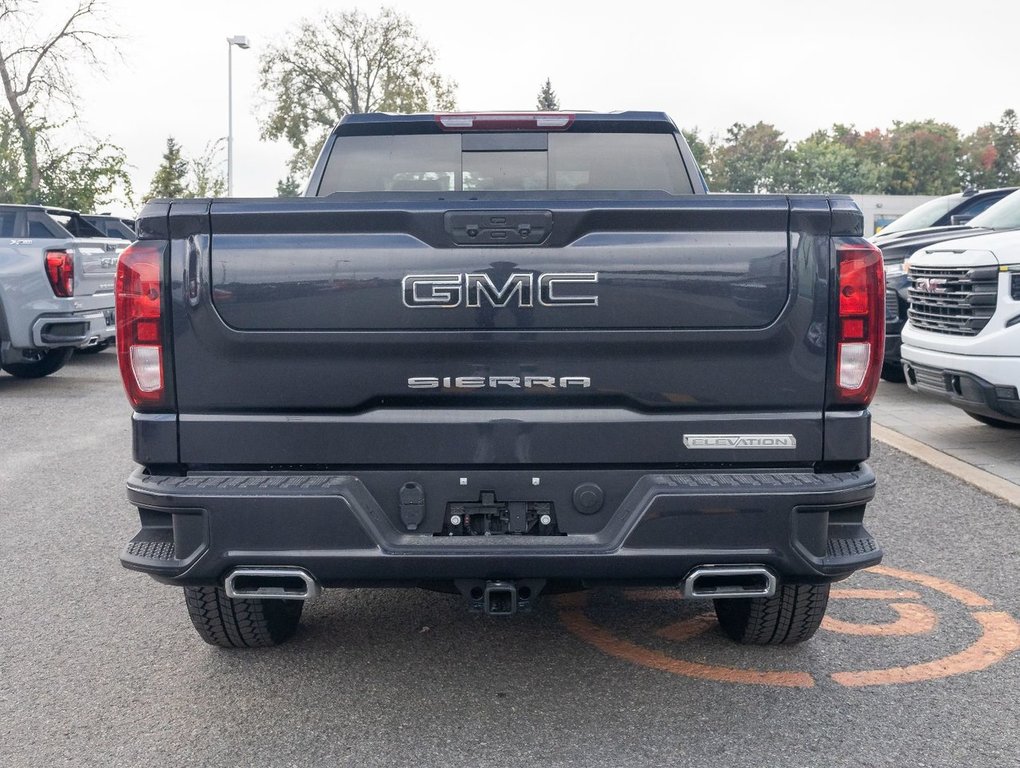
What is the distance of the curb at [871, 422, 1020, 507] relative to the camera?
267 inches

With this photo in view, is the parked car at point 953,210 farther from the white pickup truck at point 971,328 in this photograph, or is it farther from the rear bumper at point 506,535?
the rear bumper at point 506,535

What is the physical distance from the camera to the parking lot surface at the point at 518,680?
11.0ft

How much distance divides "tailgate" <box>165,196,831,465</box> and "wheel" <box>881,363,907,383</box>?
8887mm

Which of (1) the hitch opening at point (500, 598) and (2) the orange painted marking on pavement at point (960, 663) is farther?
(2) the orange painted marking on pavement at point (960, 663)

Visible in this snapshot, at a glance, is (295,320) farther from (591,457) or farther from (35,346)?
(35,346)

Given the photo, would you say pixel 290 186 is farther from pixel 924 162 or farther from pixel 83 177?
pixel 924 162

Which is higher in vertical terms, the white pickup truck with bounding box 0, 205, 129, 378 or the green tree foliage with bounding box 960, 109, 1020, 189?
the green tree foliage with bounding box 960, 109, 1020, 189

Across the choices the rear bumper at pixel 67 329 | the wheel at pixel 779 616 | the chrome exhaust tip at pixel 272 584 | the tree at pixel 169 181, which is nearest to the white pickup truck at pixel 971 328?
the wheel at pixel 779 616

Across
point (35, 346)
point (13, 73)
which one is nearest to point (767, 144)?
point (13, 73)

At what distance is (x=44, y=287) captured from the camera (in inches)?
464

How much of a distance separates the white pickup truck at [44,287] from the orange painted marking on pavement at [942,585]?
9392 millimetres

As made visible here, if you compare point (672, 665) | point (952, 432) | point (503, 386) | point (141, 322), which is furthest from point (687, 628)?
point (952, 432)

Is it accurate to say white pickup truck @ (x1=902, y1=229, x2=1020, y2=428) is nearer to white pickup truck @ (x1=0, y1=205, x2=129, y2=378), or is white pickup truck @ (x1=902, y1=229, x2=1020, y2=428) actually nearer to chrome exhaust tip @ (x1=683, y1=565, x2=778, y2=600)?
chrome exhaust tip @ (x1=683, y1=565, x2=778, y2=600)

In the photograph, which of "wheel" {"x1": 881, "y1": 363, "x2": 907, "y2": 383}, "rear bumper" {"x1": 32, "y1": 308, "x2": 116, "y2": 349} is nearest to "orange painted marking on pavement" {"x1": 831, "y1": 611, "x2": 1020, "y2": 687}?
"wheel" {"x1": 881, "y1": 363, "x2": 907, "y2": 383}
